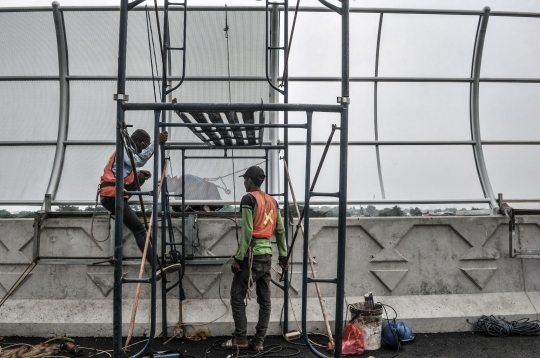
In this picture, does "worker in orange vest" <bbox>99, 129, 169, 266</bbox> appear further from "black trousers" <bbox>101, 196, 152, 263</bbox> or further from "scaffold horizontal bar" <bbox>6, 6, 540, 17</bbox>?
"scaffold horizontal bar" <bbox>6, 6, 540, 17</bbox>

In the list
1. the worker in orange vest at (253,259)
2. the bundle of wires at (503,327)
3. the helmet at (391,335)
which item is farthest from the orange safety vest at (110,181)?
the bundle of wires at (503,327)

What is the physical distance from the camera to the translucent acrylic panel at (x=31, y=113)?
24.2ft

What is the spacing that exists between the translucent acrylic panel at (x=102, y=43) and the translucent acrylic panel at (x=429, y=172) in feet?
12.9

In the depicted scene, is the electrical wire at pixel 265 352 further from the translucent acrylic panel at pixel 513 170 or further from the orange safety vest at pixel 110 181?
the translucent acrylic panel at pixel 513 170

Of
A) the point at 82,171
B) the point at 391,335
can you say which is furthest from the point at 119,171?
the point at 391,335

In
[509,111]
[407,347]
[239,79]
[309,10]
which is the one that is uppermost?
[309,10]

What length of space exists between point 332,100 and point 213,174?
220 cm

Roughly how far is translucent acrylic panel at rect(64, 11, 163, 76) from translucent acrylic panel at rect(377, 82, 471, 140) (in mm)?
3608

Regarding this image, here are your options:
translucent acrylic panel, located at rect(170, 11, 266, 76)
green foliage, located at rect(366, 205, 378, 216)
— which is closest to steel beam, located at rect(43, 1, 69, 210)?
translucent acrylic panel, located at rect(170, 11, 266, 76)

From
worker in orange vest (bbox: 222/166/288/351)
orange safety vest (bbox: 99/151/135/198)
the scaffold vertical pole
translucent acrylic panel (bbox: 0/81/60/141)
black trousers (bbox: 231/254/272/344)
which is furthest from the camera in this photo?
translucent acrylic panel (bbox: 0/81/60/141)

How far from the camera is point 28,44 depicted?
7.34m

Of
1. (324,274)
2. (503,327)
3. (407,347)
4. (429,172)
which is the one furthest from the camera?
(429,172)

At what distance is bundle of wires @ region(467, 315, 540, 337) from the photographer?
6359mm

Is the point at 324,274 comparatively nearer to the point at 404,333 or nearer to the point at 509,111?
the point at 404,333
